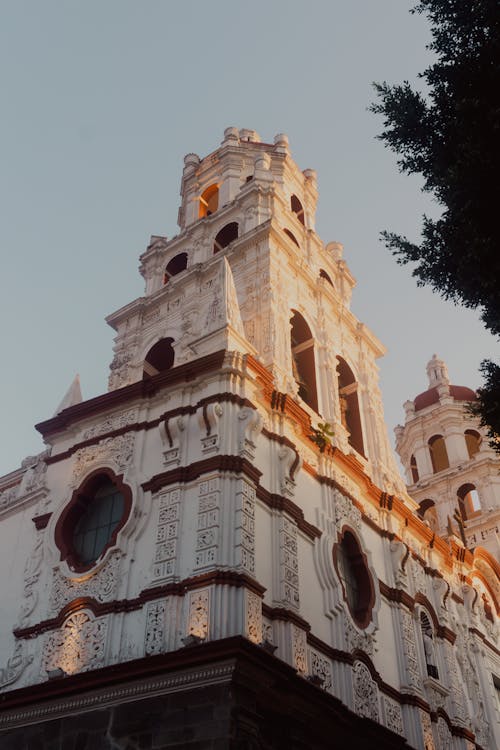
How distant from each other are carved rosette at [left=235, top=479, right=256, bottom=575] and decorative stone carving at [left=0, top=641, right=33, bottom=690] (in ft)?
15.0

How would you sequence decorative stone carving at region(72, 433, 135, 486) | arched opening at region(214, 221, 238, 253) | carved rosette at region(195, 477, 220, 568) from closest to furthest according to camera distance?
1. carved rosette at region(195, 477, 220, 568)
2. decorative stone carving at region(72, 433, 135, 486)
3. arched opening at region(214, 221, 238, 253)

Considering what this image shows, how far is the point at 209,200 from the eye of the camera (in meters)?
27.8

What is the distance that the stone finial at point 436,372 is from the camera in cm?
3722

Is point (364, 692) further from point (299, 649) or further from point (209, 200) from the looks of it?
point (209, 200)

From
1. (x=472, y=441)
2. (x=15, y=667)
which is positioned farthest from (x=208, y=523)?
(x=472, y=441)

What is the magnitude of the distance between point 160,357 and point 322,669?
34.0ft

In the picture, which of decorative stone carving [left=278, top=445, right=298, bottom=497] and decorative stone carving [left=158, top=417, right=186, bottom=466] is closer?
decorative stone carving [left=158, top=417, right=186, bottom=466]

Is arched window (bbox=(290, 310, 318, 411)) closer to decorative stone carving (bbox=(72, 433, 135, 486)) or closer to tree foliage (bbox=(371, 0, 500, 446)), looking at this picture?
decorative stone carving (bbox=(72, 433, 135, 486))

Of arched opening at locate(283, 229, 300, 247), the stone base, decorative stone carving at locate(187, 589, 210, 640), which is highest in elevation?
arched opening at locate(283, 229, 300, 247)

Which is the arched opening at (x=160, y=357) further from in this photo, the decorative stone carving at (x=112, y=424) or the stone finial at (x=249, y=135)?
the stone finial at (x=249, y=135)

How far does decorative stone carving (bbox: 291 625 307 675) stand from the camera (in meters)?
13.3

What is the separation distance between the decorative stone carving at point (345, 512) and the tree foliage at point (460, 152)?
25.5 ft

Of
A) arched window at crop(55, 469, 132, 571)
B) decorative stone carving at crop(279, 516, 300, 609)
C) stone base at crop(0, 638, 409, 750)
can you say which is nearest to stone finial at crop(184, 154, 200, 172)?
arched window at crop(55, 469, 132, 571)

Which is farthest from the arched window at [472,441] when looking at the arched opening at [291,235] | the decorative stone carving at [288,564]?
the decorative stone carving at [288,564]
